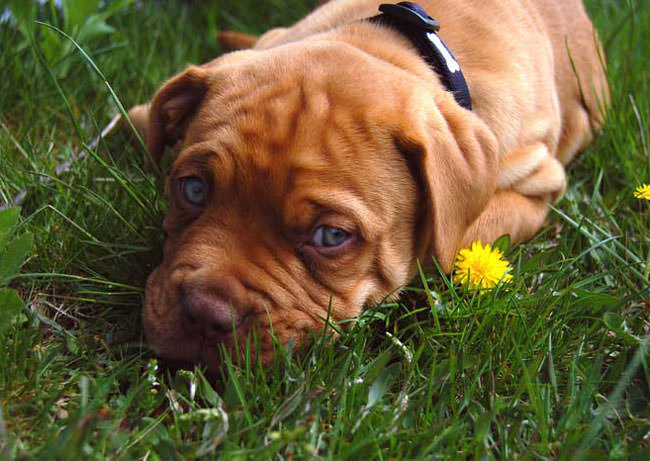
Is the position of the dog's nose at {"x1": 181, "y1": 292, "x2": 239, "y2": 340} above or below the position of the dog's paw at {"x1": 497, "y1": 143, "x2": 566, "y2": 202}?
above

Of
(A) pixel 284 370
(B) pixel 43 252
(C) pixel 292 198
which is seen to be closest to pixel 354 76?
(C) pixel 292 198

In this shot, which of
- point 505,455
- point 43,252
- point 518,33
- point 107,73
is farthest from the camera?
point 107,73

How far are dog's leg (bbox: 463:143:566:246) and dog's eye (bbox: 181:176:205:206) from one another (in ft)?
4.23

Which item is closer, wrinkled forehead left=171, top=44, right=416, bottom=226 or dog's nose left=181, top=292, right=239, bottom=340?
dog's nose left=181, top=292, right=239, bottom=340

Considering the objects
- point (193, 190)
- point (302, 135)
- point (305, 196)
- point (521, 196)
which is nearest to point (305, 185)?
point (305, 196)

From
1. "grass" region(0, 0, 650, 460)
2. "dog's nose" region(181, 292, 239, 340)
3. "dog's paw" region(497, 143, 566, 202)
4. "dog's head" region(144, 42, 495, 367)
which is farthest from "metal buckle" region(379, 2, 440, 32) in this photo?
"dog's nose" region(181, 292, 239, 340)

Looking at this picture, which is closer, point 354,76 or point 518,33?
point 354,76

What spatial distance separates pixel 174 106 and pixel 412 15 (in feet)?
3.71

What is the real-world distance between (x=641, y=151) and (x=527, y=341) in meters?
1.91

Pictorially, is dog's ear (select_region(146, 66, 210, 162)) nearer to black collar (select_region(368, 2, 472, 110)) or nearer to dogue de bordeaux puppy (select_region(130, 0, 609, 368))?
dogue de bordeaux puppy (select_region(130, 0, 609, 368))

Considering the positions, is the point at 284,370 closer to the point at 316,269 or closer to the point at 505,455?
the point at 316,269

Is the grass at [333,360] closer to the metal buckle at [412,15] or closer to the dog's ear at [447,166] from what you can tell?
the dog's ear at [447,166]

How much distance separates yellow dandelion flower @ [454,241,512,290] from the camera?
128 inches

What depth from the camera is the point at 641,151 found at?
4414mm
